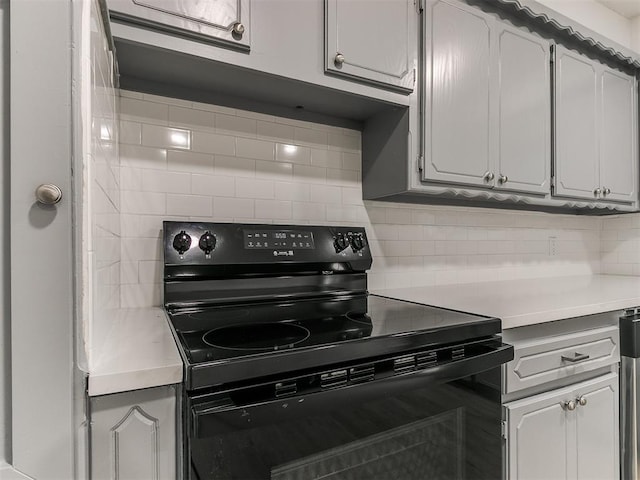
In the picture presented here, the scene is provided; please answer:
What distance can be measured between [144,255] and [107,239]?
0.36 metres

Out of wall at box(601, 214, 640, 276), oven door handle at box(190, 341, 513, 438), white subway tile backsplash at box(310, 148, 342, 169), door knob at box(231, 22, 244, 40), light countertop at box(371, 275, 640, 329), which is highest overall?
door knob at box(231, 22, 244, 40)

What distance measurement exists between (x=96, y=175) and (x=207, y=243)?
547mm

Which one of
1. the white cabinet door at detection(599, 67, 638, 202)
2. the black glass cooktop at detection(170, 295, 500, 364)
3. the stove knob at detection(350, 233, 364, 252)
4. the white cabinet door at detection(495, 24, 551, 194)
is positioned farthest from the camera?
the white cabinet door at detection(599, 67, 638, 202)

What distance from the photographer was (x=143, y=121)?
128cm

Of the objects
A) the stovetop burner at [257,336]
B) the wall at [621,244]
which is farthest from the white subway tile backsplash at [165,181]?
the wall at [621,244]

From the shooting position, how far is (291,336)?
897 millimetres

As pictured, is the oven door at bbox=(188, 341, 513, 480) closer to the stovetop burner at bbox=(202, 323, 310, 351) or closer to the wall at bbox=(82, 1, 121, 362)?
the stovetop burner at bbox=(202, 323, 310, 351)

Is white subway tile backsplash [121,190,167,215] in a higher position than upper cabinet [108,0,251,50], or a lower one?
lower

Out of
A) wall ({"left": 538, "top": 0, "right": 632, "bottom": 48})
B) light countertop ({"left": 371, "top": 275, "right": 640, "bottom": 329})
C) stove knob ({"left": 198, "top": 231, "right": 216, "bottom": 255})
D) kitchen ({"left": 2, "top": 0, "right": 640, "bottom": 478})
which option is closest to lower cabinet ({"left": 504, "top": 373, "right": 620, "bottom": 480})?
light countertop ({"left": 371, "top": 275, "right": 640, "bottom": 329})

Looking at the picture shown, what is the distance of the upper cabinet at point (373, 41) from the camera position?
1.24 meters

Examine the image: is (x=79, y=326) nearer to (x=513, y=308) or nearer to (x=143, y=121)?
(x=143, y=121)

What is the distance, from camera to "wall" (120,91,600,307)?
4.18 ft

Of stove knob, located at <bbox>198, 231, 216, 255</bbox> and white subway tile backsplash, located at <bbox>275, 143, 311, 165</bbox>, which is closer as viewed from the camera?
stove knob, located at <bbox>198, 231, 216, 255</bbox>

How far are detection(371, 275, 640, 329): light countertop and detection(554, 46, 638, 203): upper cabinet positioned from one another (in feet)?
1.58
